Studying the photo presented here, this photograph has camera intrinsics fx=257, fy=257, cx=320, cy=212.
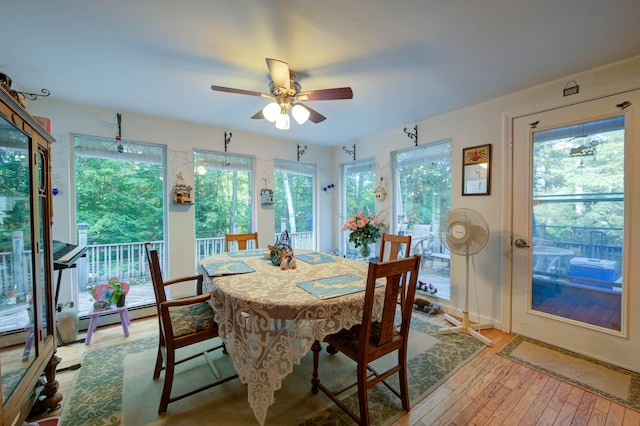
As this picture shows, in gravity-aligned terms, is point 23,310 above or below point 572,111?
below

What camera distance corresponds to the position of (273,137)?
4023 millimetres

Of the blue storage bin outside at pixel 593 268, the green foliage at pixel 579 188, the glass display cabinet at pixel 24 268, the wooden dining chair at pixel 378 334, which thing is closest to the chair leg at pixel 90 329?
the glass display cabinet at pixel 24 268

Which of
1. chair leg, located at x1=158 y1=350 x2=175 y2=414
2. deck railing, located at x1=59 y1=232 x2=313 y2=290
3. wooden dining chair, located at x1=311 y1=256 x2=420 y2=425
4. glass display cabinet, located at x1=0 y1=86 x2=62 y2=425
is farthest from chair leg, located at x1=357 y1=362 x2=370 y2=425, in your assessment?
deck railing, located at x1=59 y1=232 x2=313 y2=290

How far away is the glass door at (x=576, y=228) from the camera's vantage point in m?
2.04

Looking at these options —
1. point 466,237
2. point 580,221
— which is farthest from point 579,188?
point 466,237

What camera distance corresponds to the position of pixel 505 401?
5.59 feet

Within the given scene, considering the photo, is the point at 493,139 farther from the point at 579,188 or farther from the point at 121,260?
the point at 121,260

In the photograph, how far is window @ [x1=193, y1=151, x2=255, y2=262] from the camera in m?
3.54

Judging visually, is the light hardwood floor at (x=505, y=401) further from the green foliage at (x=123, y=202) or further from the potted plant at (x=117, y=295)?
the green foliage at (x=123, y=202)

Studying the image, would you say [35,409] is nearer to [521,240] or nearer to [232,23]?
[232,23]

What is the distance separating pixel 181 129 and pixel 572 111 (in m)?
4.11

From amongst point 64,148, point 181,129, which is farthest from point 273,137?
point 64,148

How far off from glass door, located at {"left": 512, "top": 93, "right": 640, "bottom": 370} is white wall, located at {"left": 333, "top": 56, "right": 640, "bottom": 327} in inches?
4.1

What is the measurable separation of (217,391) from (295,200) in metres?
3.08
